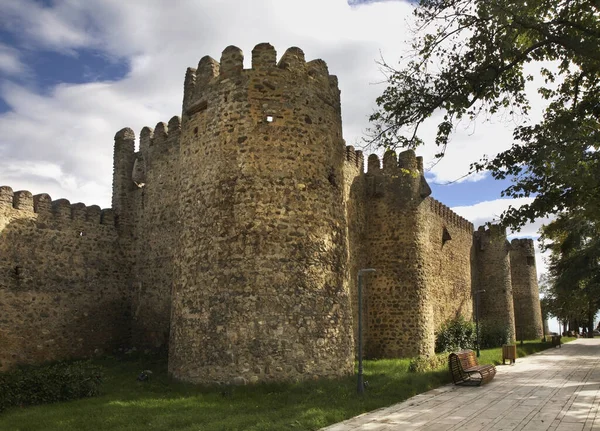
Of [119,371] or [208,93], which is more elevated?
[208,93]

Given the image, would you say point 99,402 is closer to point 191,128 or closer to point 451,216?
point 191,128

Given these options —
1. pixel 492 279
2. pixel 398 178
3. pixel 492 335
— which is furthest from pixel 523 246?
pixel 398 178

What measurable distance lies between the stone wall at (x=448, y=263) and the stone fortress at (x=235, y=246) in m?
4.79

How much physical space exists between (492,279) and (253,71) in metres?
27.7

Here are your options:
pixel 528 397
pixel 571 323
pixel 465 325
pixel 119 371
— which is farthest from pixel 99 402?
pixel 571 323

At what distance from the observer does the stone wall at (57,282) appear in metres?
16.4

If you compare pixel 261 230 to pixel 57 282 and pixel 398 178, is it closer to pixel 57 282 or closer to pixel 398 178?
pixel 57 282

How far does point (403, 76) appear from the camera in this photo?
1199cm

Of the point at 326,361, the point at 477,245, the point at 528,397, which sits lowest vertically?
the point at 528,397

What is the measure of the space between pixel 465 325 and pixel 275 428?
20535 millimetres

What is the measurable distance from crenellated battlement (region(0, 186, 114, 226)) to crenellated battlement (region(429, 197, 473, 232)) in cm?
1630

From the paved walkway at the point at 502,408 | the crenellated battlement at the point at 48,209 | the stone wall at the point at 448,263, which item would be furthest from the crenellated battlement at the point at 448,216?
the crenellated battlement at the point at 48,209

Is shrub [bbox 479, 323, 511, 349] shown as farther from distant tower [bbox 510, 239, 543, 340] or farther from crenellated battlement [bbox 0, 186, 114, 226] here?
crenellated battlement [bbox 0, 186, 114, 226]

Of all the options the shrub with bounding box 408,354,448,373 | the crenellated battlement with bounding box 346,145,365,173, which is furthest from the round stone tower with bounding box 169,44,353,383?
the crenellated battlement with bounding box 346,145,365,173
